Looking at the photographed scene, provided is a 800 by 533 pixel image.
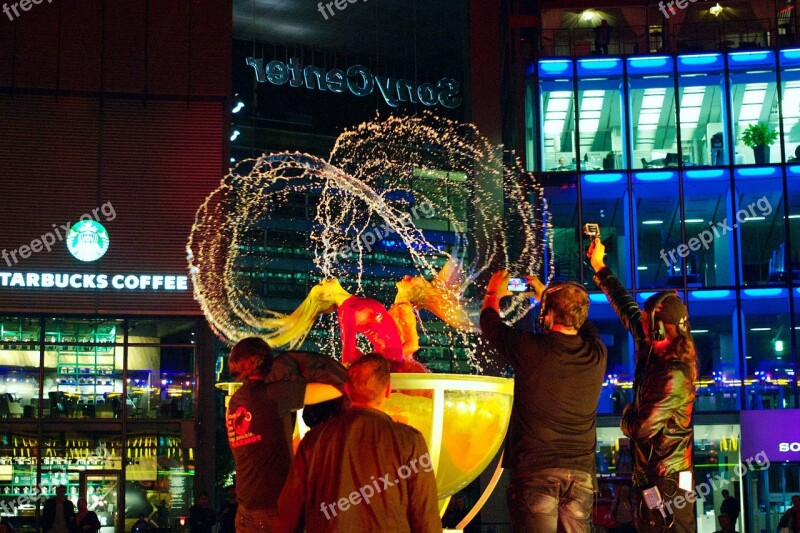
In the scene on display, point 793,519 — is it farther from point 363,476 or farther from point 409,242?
point 409,242

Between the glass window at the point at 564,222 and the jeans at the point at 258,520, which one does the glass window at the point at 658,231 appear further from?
the jeans at the point at 258,520

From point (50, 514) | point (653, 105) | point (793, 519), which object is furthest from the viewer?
point (653, 105)

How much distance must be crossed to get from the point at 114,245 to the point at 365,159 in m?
20.5

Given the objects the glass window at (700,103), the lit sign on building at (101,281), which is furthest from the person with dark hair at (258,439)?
the glass window at (700,103)

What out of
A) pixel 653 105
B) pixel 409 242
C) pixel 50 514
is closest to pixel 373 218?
pixel 409 242

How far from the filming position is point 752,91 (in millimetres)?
28219

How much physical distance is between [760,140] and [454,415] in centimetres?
2208

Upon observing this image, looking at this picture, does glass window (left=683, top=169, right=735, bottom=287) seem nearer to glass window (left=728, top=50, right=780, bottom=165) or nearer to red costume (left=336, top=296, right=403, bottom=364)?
glass window (left=728, top=50, right=780, bottom=165)

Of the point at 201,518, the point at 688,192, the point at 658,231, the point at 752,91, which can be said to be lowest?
the point at 201,518

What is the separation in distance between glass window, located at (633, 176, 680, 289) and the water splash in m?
2.47

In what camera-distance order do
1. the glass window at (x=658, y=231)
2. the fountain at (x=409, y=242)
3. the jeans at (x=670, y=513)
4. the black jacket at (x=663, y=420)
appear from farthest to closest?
1. the glass window at (x=658, y=231)
2. the fountain at (x=409, y=242)
3. the black jacket at (x=663, y=420)
4. the jeans at (x=670, y=513)

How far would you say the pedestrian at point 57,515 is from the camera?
21844mm

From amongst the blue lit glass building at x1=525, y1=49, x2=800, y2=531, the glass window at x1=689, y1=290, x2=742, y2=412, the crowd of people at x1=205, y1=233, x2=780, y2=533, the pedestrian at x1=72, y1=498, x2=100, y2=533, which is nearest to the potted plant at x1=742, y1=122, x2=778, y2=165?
the blue lit glass building at x1=525, y1=49, x2=800, y2=531

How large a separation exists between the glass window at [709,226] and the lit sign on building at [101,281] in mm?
12367
